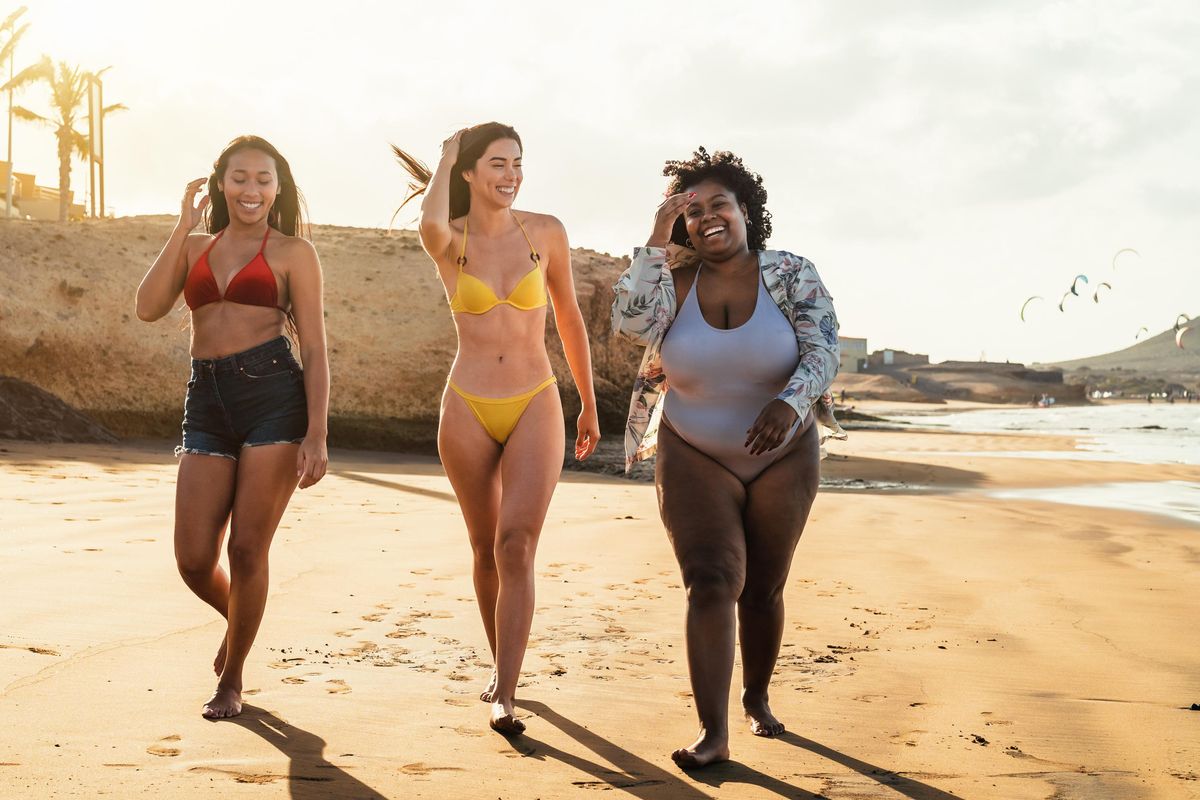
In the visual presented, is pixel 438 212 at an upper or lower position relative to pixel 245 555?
upper

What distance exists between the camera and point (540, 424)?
14.3 ft

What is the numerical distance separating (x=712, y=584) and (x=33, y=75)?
1563 inches

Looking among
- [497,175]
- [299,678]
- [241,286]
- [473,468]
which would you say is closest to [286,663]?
[299,678]

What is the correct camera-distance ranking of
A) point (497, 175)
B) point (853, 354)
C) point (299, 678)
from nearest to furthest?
point (497, 175)
point (299, 678)
point (853, 354)

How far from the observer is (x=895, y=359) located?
4427 inches

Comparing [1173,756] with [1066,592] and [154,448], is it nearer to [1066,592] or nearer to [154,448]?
[1066,592]

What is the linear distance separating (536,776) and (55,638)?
248 centimetres

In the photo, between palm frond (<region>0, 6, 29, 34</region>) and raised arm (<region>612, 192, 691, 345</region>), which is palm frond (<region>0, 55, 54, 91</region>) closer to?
palm frond (<region>0, 6, 29, 34</region>)

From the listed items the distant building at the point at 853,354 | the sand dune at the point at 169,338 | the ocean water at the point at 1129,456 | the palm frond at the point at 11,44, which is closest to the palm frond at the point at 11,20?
the palm frond at the point at 11,44

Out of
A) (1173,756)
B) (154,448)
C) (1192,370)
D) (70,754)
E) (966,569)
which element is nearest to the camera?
(70,754)

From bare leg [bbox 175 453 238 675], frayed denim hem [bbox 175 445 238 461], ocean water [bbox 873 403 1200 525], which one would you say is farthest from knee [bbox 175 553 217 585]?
ocean water [bbox 873 403 1200 525]

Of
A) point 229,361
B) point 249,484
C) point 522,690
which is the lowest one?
point 522,690

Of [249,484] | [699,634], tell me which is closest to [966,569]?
[699,634]

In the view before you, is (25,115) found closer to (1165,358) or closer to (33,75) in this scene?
(33,75)
